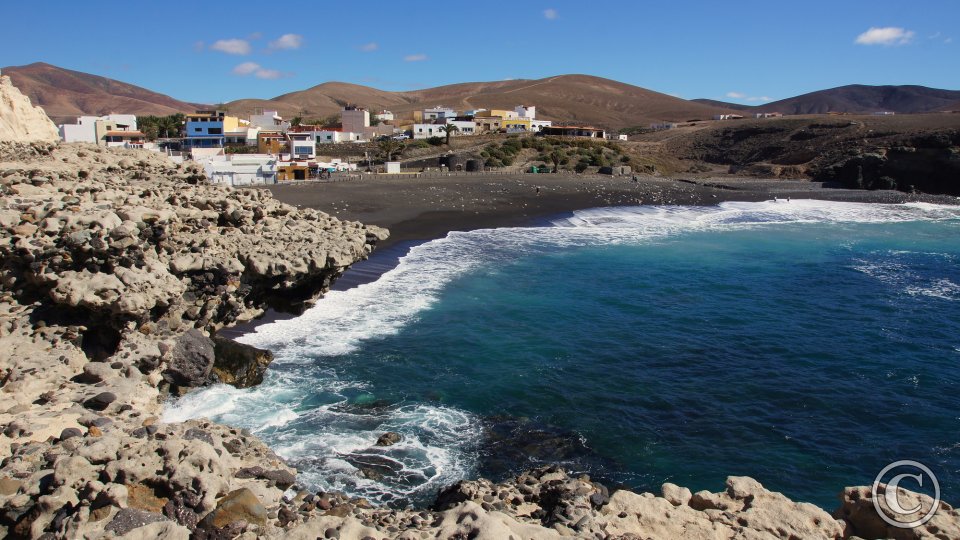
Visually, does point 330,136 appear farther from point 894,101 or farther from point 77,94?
point 894,101

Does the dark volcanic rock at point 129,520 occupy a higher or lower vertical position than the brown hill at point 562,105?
lower

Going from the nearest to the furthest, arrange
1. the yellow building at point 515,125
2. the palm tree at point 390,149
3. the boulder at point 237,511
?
the boulder at point 237,511 < the palm tree at point 390,149 < the yellow building at point 515,125

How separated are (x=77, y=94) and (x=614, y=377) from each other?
174m

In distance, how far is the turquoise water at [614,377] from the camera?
1204 centimetres

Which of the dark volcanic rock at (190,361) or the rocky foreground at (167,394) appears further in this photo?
the dark volcanic rock at (190,361)

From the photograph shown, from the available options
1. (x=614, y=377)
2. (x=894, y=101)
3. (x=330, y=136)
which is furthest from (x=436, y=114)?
(x=894, y=101)

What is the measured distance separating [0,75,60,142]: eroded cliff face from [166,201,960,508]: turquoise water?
36.3 ft

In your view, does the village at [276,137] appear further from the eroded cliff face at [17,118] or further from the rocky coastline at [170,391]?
the rocky coastline at [170,391]

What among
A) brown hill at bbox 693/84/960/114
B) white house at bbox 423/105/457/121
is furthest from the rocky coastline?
brown hill at bbox 693/84/960/114

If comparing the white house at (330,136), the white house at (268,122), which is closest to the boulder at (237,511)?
the white house at (330,136)

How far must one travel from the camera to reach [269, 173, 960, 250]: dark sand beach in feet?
121

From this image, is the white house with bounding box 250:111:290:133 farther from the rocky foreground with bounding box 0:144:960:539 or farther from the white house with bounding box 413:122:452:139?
the rocky foreground with bounding box 0:144:960:539

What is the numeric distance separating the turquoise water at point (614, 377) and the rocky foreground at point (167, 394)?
69.2 inches

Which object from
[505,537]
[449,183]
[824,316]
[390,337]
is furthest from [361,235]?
[449,183]
